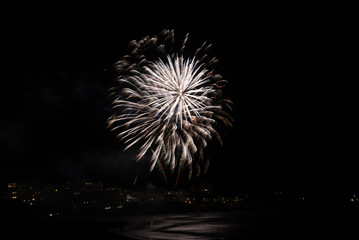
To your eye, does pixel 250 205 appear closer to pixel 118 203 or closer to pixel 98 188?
pixel 118 203

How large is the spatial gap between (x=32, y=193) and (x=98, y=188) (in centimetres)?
2675

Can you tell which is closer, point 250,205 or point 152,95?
point 152,95

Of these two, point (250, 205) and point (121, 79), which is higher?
point (121, 79)

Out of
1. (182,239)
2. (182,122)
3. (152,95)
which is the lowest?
(182,239)

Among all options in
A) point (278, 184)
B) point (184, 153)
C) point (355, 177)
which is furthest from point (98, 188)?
point (184, 153)

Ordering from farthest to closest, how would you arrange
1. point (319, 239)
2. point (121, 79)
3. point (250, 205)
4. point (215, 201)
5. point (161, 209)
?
point (215, 201)
point (250, 205)
point (161, 209)
point (121, 79)
point (319, 239)

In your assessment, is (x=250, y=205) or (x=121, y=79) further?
(x=250, y=205)

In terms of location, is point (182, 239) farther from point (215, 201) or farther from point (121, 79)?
point (215, 201)

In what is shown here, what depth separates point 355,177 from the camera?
9406cm

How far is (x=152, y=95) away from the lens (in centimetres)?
3028

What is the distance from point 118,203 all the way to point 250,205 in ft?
163

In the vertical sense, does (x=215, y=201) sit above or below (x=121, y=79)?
below

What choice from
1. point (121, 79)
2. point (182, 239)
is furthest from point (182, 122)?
point (182, 239)

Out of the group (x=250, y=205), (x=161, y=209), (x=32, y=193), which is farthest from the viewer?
(x=32, y=193)
